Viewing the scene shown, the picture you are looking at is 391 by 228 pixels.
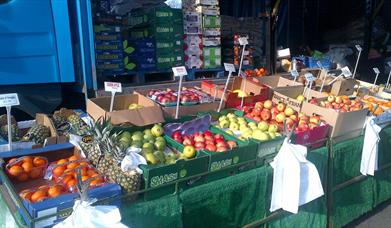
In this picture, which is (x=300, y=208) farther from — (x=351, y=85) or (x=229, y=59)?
(x=229, y=59)

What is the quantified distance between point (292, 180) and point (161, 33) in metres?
3.12

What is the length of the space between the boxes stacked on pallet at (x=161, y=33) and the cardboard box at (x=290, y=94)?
5.41 feet

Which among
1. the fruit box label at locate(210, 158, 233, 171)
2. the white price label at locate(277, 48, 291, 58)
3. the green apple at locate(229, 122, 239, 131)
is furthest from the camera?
the white price label at locate(277, 48, 291, 58)

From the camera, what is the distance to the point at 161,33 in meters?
5.07

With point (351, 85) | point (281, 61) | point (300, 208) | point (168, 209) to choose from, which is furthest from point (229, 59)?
point (168, 209)

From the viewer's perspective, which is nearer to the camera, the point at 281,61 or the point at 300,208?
the point at 300,208

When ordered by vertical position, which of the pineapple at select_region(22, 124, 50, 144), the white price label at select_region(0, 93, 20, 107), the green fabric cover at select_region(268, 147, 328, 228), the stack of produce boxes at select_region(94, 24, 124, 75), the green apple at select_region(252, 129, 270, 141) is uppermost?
the stack of produce boxes at select_region(94, 24, 124, 75)

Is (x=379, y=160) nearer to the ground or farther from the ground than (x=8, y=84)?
nearer to the ground

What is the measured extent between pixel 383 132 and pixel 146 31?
3300mm

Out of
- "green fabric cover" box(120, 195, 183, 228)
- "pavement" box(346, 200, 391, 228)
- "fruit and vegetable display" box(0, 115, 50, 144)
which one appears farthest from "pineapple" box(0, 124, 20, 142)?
"pavement" box(346, 200, 391, 228)

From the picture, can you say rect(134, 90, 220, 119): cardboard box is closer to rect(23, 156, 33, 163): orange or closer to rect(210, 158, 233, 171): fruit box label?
rect(210, 158, 233, 171): fruit box label

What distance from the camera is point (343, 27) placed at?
1062cm

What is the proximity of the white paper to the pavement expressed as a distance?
49.2 inches

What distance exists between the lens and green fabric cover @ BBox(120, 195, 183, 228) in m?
2.14
